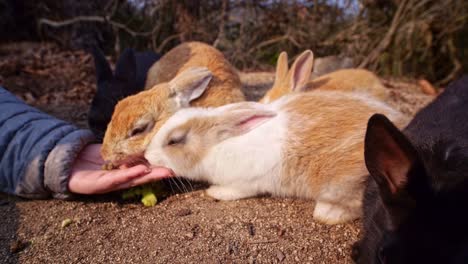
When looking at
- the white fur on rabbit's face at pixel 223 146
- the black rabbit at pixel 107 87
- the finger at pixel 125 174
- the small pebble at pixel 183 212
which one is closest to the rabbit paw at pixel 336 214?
the white fur on rabbit's face at pixel 223 146

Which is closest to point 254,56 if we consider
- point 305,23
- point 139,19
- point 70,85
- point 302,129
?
point 305,23

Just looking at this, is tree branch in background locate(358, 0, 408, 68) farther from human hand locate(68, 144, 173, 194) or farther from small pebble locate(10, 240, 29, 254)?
small pebble locate(10, 240, 29, 254)

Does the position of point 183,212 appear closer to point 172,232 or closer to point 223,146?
point 172,232

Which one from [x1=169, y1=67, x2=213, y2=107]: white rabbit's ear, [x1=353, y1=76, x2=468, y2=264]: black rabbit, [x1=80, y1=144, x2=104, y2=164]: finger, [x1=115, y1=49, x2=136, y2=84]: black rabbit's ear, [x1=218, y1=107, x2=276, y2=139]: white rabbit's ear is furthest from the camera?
[x1=115, y1=49, x2=136, y2=84]: black rabbit's ear

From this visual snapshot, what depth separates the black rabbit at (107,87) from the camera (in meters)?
3.06

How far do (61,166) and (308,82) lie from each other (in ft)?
7.27

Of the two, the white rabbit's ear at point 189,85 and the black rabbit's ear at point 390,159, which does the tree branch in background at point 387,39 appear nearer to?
the white rabbit's ear at point 189,85

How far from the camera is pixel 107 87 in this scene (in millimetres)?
3193

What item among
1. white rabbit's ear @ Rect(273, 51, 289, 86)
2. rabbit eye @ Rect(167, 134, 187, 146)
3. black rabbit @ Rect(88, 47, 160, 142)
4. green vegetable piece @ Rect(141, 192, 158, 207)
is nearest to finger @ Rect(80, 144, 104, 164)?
black rabbit @ Rect(88, 47, 160, 142)

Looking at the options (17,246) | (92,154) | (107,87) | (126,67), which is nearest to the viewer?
(17,246)

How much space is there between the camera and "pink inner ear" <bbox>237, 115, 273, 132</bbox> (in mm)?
2314

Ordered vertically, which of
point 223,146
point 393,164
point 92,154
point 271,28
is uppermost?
point 393,164

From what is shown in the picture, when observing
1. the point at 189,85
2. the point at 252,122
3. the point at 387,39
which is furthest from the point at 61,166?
the point at 387,39

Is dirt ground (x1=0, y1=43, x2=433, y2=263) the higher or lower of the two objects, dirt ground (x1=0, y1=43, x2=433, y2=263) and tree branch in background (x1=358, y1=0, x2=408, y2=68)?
the lower
